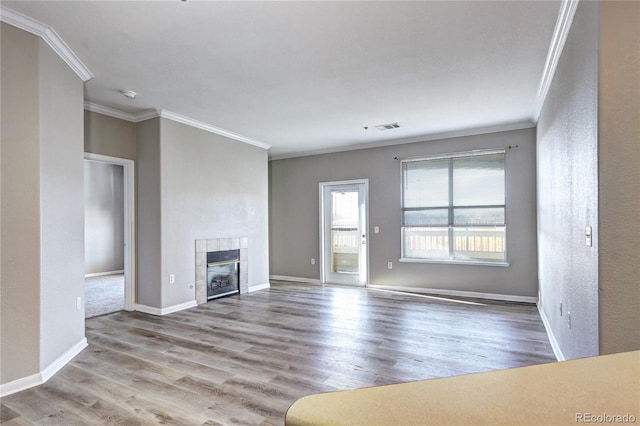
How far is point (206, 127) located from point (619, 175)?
474 cm

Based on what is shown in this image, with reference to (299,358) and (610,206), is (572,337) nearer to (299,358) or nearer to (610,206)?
(610,206)

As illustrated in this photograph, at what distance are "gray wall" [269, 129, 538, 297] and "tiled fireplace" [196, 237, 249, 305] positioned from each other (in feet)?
4.82

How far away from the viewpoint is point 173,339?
3.49 metres

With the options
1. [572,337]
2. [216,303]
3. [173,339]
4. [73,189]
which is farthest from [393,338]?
[73,189]

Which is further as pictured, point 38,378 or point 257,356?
point 257,356

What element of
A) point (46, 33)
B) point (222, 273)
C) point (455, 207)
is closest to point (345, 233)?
point (455, 207)

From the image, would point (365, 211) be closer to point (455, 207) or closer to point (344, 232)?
point (344, 232)

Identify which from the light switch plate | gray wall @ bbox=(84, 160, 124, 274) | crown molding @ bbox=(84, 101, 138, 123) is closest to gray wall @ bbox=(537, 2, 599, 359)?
the light switch plate

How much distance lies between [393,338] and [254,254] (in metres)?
3.25

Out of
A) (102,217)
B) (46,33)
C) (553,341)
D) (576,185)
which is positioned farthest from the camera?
(102,217)

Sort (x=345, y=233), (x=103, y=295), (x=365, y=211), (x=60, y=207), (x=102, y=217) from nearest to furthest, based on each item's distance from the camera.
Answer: (x=60, y=207)
(x=103, y=295)
(x=365, y=211)
(x=345, y=233)
(x=102, y=217)

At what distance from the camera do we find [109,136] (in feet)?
14.3

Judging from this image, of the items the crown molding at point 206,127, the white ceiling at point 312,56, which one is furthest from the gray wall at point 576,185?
the crown molding at point 206,127

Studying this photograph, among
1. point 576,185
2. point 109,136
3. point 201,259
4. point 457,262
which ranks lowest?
point 457,262
